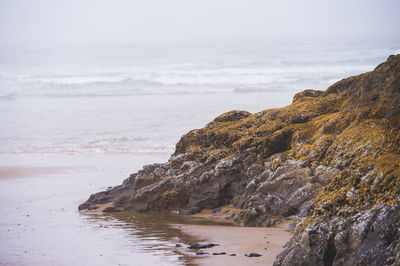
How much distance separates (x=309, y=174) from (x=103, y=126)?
17.8 m

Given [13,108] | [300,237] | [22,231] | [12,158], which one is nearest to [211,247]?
[300,237]

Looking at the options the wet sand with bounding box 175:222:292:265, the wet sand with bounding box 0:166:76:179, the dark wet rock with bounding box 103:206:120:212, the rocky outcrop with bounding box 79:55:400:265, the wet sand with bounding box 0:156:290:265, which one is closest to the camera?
the rocky outcrop with bounding box 79:55:400:265

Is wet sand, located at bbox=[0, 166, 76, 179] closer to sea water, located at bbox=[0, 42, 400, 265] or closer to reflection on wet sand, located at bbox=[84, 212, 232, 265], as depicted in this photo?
sea water, located at bbox=[0, 42, 400, 265]

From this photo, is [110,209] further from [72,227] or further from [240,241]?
[240,241]

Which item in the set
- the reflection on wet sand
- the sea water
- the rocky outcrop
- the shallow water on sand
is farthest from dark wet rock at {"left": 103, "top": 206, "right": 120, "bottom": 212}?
the sea water

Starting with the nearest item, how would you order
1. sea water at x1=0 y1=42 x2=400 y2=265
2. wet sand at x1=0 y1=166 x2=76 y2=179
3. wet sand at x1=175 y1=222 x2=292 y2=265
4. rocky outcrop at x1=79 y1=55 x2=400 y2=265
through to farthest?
1. rocky outcrop at x1=79 y1=55 x2=400 y2=265
2. wet sand at x1=175 y1=222 x2=292 y2=265
3. sea water at x1=0 y1=42 x2=400 y2=265
4. wet sand at x1=0 y1=166 x2=76 y2=179

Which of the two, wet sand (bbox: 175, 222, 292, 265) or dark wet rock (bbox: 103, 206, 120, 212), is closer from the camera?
wet sand (bbox: 175, 222, 292, 265)

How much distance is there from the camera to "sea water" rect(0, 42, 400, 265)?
8.70 m

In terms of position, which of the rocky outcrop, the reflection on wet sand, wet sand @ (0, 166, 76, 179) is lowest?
the reflection on wet sand

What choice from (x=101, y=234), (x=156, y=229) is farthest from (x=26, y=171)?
(x=156, y=229)

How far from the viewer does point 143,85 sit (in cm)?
4909

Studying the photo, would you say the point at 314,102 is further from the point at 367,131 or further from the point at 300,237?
the point at 300,237

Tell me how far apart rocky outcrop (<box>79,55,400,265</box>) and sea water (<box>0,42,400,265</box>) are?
1.40m

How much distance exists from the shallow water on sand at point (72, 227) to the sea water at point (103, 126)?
22 millimetres
